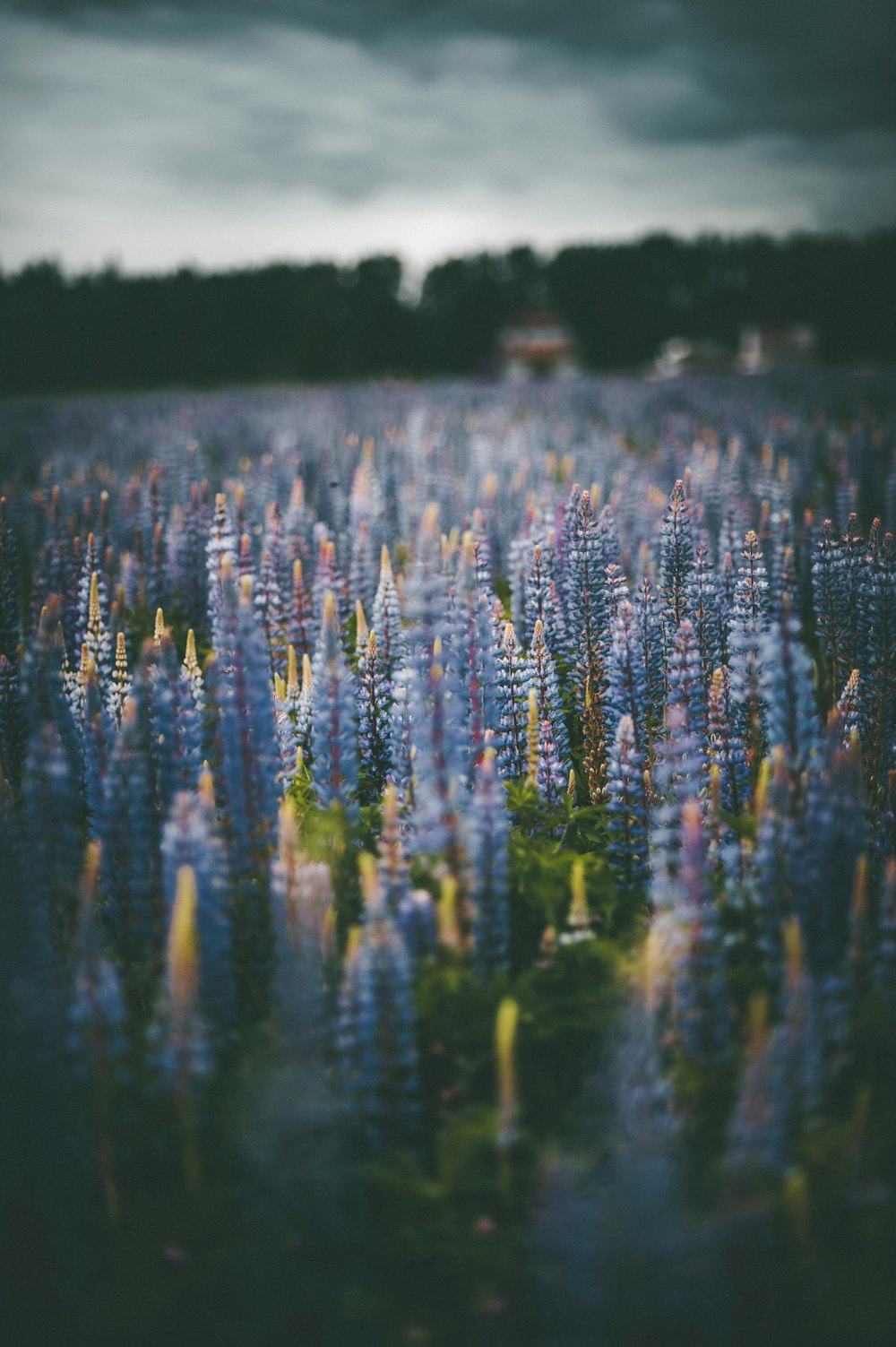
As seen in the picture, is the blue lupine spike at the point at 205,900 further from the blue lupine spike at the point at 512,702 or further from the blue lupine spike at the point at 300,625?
the blue lupine spike at the point at 300,625

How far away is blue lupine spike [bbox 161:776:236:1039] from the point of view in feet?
8.15

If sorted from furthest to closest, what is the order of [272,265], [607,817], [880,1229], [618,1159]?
[272,265] < [607,817] < [618,1159] < [880,1229]

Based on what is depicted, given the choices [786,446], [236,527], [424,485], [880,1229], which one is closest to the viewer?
[880,1229]

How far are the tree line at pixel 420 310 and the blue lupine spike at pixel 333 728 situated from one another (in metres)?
46.1

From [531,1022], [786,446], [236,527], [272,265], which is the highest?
[272,265]

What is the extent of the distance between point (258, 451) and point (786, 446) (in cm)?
772

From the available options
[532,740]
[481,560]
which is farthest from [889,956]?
[481,560]

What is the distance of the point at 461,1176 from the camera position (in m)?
2.12

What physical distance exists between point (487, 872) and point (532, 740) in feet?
3.01

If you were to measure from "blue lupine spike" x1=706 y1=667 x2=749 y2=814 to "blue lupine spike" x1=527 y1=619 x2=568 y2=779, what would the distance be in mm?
645

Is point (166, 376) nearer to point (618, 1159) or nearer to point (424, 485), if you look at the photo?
point (424, 485)

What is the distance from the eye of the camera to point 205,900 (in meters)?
2.53

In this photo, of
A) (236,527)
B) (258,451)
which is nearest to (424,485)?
(236,527)

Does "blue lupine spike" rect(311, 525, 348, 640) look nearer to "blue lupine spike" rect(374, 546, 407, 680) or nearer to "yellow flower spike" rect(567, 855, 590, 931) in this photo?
"blue lupine spike" rect(374, 546, 407, 680)
